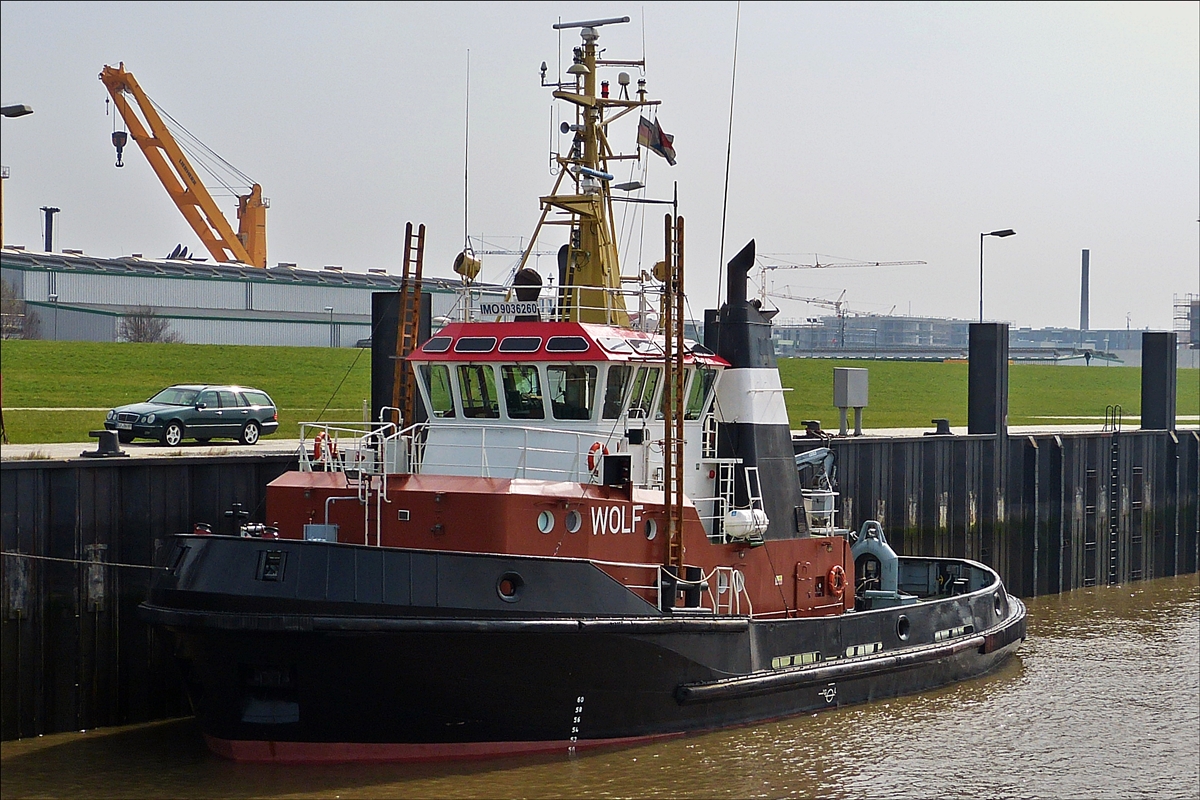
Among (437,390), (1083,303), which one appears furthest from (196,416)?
(1083,303)

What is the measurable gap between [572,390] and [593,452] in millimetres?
754

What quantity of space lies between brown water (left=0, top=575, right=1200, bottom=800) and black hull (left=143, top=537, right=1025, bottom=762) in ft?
0.80

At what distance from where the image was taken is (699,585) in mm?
14164

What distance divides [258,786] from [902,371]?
162ft

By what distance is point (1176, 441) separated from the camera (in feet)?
96.7

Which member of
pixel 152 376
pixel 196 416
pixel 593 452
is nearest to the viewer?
pixel 593 452

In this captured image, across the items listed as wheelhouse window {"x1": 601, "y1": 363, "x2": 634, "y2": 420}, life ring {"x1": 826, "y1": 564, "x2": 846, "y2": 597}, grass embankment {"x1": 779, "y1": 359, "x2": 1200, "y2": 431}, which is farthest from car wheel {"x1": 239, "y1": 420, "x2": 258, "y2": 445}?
grass embankment {"x1": 779, "y1": 359, "x2": 1200, "y2": 431}

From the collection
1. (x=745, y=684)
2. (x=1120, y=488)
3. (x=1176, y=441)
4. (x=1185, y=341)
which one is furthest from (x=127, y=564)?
(x=1185, y=341)

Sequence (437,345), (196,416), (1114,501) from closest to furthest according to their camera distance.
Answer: (437,345) < (196,416) < (1114,501)

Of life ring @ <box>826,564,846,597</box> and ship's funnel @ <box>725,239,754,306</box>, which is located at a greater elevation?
ship's funnel @ <box>725,239,754,306</box>

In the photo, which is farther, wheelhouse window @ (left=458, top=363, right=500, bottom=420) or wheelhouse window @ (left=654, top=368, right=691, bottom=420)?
wheelhouse window @ (left=654, top=368, right=691, bottom=420)

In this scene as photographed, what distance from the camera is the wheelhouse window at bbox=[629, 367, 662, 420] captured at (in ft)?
48.6

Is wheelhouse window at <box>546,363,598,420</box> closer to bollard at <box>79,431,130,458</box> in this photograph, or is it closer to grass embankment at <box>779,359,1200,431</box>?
bollard at <box>79,431,130,458</box>

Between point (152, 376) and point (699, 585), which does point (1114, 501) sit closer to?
point (699, 585)
